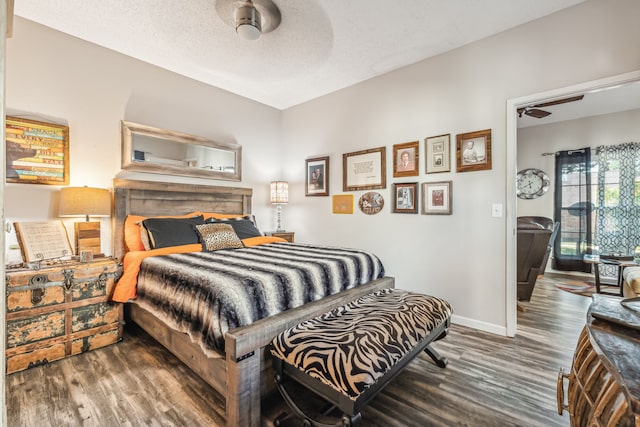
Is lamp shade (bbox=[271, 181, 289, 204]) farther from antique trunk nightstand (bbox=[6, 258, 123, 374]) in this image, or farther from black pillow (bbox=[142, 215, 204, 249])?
antique trunk nightstand (bbox=[6, 258, 123, 374])

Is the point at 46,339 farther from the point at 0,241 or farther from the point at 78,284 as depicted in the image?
the point at 0,241

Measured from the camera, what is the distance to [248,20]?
2113 millimetres

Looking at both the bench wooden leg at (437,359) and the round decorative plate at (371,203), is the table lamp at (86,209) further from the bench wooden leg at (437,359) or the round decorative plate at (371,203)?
the bench wooden leg at (437,359)

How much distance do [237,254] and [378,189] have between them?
1.88 m

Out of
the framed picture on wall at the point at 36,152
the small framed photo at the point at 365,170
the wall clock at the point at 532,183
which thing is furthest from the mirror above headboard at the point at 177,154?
the wall clock at the point at 532,183

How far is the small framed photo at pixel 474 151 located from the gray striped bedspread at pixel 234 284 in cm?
136

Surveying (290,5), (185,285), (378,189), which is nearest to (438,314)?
(185,285)

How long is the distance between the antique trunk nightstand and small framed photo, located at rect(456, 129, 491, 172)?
3357 mm

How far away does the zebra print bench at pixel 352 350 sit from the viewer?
46.5 inches

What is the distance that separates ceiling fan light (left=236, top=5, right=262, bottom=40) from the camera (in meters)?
2.09

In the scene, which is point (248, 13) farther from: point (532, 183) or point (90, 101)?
point (532, 183)

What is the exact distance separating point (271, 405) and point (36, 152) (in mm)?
2882

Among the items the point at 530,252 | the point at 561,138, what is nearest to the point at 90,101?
the point at 530,252

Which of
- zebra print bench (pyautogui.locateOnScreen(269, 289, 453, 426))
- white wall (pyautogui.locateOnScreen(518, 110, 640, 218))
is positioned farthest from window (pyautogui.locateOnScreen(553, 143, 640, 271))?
zebra print bench (pyautogui.locateOnScreen(269, 289, 453, 426))
